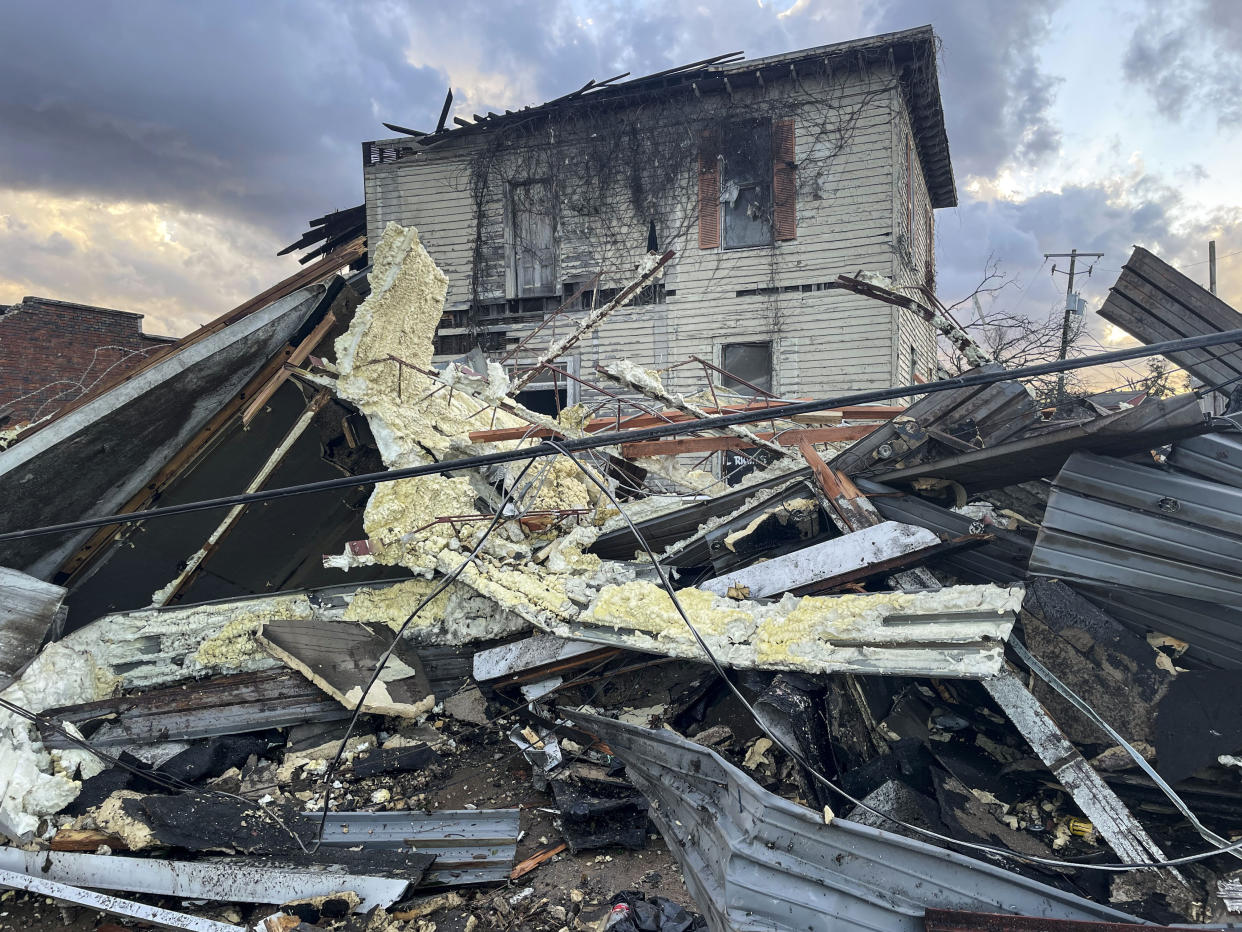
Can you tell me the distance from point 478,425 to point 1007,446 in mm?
4248

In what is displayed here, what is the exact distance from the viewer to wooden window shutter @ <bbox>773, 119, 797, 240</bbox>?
1205 centimetres

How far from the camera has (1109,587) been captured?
3.90 m

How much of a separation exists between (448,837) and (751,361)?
9.80 meters

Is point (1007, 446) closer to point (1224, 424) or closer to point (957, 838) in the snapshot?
point (1224, 424)

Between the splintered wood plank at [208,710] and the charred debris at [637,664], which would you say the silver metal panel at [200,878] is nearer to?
the charred debris at [637,664]

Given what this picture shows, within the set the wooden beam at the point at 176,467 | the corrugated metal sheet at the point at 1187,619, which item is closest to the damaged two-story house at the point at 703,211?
the wooden beam at the point at 176,467

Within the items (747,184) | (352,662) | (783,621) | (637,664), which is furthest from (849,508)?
(747,184)

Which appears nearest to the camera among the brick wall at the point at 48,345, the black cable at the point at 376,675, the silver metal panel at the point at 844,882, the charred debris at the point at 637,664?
the silver metal panel at the point at 844,882

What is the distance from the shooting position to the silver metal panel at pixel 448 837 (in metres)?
3.81

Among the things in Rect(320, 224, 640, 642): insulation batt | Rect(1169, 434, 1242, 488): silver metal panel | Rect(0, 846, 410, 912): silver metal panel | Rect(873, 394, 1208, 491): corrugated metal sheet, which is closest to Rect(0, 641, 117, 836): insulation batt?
Rect(0, 846, 410, 912): silver metal panel

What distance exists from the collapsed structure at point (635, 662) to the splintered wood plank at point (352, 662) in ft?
0.08

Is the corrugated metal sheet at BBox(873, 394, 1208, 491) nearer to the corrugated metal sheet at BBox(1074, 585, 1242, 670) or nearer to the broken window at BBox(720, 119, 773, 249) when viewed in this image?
the corrugated metal sheet at BBox(1074, 585, 1242, 670)

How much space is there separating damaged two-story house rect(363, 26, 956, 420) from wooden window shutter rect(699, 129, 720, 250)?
0.03m

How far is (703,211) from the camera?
12.5 meters
